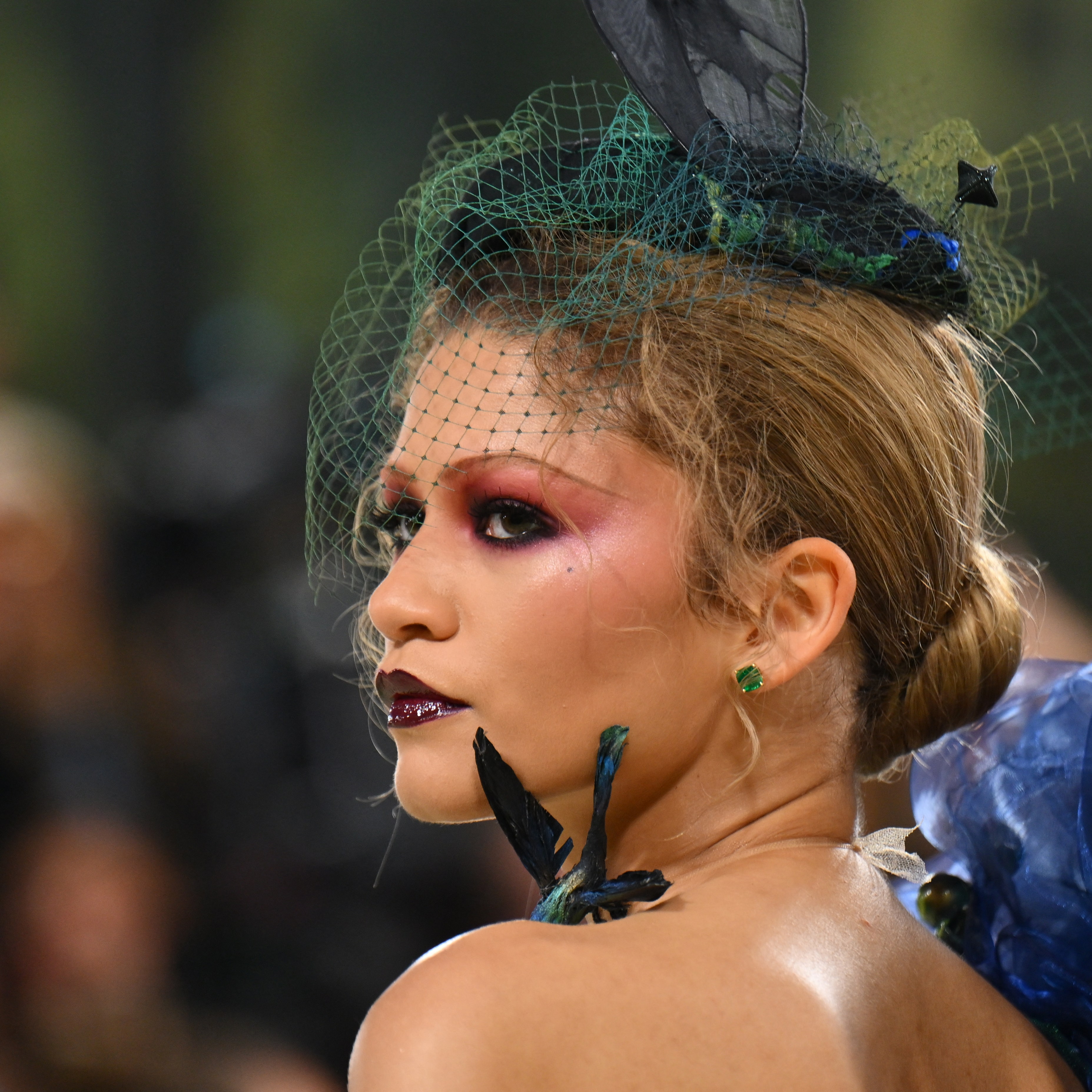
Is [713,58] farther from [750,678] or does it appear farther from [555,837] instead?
[555,837]

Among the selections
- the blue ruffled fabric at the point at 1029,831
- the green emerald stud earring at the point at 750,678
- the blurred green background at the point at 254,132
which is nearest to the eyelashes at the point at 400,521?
the green emerald stud earring at the point at 750,678

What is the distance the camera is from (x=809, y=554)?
43.6 inches

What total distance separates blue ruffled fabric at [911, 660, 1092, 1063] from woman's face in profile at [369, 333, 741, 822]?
0.43 metres

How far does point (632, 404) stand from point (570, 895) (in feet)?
1.49

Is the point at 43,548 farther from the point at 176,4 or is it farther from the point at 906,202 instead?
the point at 176,4

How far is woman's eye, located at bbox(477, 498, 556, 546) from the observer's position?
3.62 feet

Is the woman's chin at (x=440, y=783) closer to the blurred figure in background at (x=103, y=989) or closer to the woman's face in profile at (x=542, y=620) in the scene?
the woman's face in profile at (x=542, y=620)

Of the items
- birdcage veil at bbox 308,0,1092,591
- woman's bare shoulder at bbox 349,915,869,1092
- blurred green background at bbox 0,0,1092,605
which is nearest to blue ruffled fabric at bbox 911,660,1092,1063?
birdcage veil at bbox 308,0,1092,591

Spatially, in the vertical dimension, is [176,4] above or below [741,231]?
above

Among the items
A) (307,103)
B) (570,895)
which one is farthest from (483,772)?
(307,103)

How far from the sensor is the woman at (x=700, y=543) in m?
1.07

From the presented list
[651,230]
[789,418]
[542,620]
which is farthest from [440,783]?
[651,230]

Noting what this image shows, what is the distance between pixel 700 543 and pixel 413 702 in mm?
315

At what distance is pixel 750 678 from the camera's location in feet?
3.59
